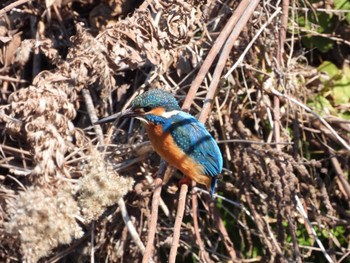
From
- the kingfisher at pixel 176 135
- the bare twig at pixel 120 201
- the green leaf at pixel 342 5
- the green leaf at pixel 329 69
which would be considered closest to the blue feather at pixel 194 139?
the kingfisher at pixel 176 135

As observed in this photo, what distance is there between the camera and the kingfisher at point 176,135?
10.6 feet

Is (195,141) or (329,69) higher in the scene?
(329,69)

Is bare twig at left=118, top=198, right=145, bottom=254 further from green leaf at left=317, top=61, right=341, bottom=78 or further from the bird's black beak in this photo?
green leaf at left=317, top=61, right=341, bottom=78

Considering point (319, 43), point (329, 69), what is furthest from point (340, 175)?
point (319, 43)

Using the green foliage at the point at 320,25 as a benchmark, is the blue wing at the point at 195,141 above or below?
below

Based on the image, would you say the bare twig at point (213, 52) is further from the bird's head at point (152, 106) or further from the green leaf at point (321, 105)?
the green leaf at point (321, 105)

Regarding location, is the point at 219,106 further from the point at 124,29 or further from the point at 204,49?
the point at 124,29

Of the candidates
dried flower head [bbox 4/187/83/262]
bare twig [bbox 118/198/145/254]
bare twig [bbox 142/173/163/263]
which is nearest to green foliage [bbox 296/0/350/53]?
bare twig [bbox 118/198/145/254]

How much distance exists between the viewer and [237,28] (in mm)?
3207

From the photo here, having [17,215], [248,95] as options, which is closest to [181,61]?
[248,95]

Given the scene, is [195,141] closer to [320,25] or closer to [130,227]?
[130,227]

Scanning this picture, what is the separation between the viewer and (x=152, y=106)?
323 cm

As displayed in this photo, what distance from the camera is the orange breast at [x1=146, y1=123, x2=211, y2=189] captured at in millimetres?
3270

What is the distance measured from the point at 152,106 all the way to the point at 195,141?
25 centimetres
